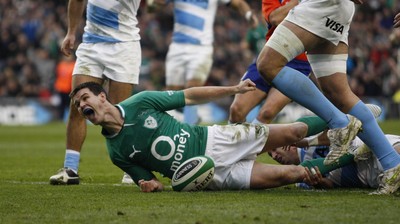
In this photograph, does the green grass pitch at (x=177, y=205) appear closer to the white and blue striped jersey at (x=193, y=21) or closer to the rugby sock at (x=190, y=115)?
the rugby sock at (x=190, y=115)

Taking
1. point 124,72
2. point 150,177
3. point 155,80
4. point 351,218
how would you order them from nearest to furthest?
point 351,218
point 150,177
point 124,72
point 155,80

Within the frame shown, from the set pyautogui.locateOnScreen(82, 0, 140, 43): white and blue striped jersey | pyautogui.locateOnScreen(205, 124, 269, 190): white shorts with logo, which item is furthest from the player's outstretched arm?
pyautogui.locateOnScreen(82, 0, 140, 43): white and blue striped jersey

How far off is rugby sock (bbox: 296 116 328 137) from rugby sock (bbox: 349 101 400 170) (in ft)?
1.75

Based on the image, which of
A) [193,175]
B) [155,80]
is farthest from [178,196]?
[155,80]

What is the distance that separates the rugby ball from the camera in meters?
6.83

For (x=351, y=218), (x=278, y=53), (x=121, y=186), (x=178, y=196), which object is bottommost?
(x=121, y=186)

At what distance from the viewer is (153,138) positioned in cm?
709

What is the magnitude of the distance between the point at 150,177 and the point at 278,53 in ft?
4.99

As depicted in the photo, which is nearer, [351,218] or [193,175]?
[351,218]

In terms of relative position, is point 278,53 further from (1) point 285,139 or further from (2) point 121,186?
(2) point 121,186

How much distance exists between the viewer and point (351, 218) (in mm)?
5512

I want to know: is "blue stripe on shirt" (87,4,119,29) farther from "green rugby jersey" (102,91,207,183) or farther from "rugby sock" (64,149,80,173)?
"green rugby jersey" (102,91,207,183)

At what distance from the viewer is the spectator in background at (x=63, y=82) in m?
25.2

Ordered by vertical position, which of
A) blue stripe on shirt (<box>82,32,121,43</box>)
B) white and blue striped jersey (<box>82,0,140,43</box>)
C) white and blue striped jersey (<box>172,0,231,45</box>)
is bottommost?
white and blue striped jersey (<box>172,0,231,45</box>)
